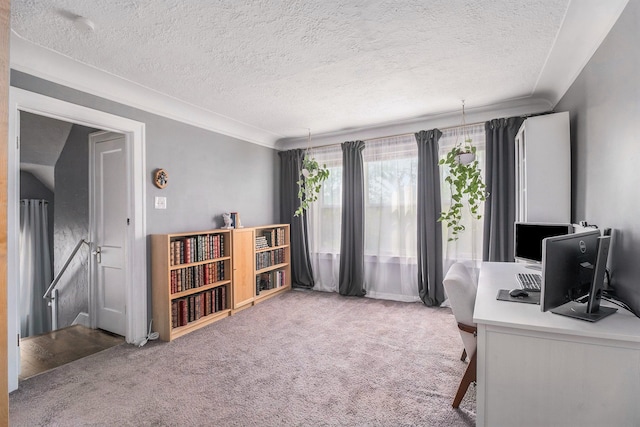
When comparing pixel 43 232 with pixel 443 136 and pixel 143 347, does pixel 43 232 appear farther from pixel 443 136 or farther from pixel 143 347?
pixel 443 136

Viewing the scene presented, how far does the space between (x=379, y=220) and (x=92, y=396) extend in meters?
3.42

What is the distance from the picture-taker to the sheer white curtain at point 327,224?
451 centimetres

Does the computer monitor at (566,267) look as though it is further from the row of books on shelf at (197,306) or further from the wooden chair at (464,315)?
the row of books on shelf at (197,306)

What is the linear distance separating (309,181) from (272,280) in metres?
1.56

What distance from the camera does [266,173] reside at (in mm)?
4707

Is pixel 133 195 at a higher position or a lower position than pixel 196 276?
higher

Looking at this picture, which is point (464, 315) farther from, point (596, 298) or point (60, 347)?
point (60, 347)

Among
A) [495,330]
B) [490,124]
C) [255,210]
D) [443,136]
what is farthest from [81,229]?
[490,124]

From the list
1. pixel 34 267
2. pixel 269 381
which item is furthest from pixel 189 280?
pixel 34 267

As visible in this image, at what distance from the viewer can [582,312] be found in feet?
4.67

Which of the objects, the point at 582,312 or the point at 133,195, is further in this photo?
the point at 133,195

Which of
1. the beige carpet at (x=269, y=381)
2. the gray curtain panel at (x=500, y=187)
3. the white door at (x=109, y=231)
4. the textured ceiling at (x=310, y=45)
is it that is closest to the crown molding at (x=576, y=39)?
the textured ceiling at (x=310, y=45)

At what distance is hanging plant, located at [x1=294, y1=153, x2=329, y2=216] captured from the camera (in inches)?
171

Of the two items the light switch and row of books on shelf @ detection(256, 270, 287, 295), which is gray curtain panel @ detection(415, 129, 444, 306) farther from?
the light switch
